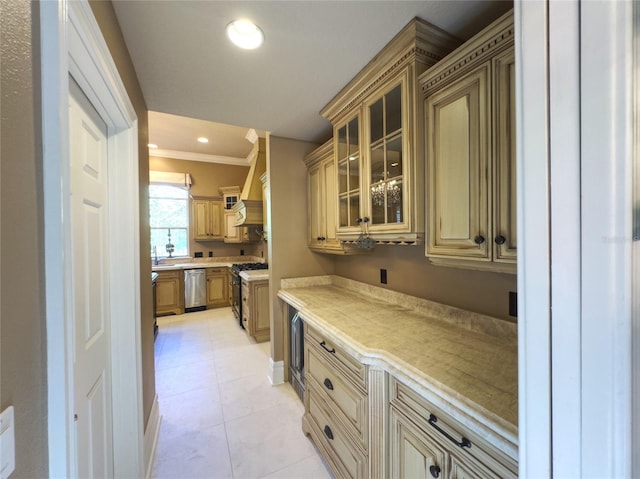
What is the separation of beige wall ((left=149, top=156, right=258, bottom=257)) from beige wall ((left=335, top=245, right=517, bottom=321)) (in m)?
3.41

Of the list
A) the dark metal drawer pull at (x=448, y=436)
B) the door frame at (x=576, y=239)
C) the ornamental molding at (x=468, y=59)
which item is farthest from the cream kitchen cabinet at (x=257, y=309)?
the door frame at (x=576, y=239)

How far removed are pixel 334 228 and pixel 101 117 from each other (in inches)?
64.3

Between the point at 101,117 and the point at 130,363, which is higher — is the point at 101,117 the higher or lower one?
the higher one

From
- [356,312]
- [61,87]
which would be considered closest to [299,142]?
[356,312]

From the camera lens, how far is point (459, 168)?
45.7 inches

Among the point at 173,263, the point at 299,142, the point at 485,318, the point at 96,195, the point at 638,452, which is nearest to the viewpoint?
the point at 638,452

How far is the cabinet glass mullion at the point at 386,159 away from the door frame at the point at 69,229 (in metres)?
1.35

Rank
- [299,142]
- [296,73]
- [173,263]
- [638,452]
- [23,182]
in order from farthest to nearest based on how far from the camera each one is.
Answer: [173,263] < [299,142] < [296,73] < [23,182] < [638,452]

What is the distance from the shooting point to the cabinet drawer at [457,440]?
0.73 m

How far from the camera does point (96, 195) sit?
4.00ft

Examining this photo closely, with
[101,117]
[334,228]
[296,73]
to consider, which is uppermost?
[296,73]

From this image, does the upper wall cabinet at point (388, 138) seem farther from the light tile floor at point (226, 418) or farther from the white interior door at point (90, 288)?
the light tile floor at point (226, 418)

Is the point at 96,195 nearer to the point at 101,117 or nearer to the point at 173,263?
the point at 101,117

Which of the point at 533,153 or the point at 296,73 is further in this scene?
the point at 296,73
